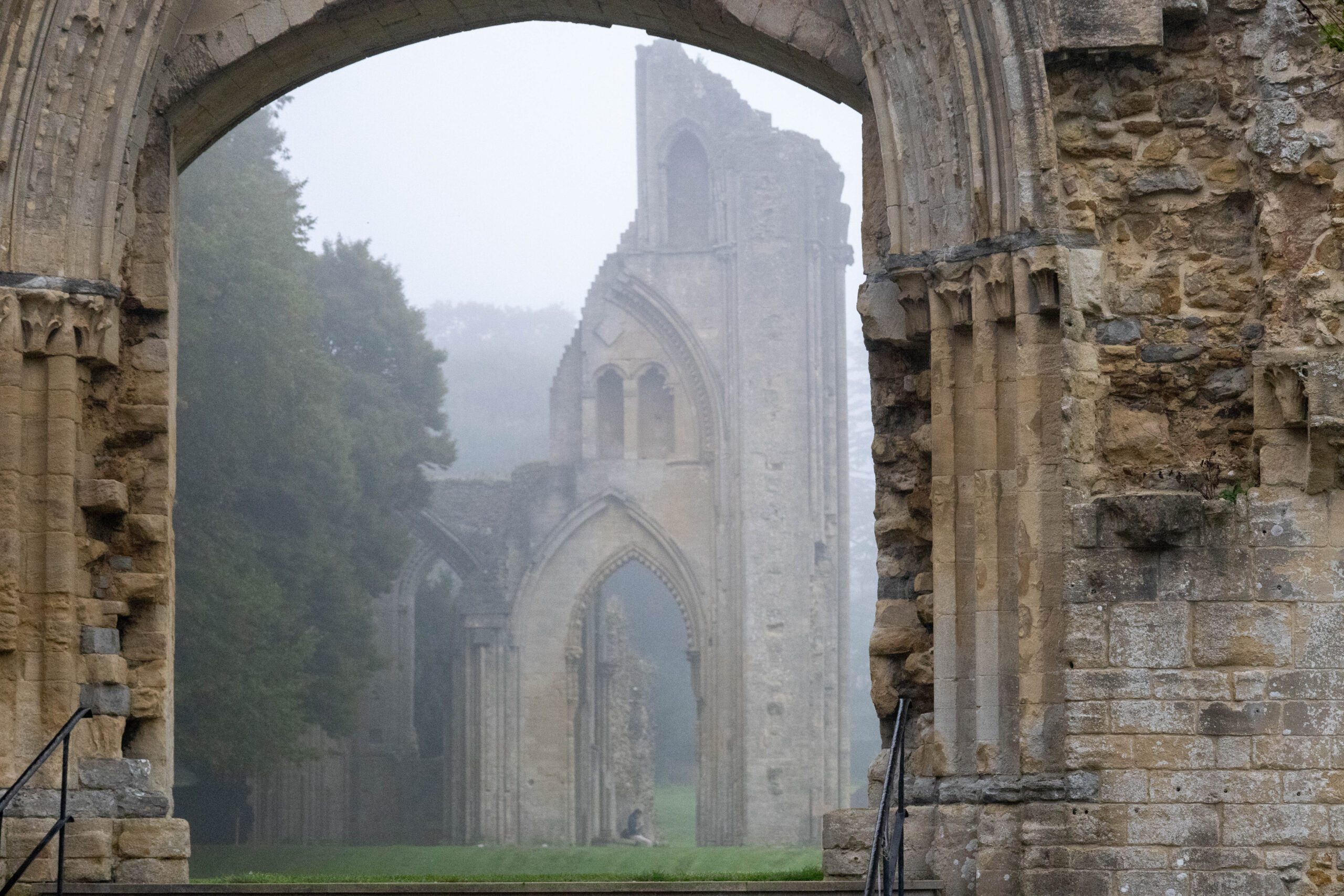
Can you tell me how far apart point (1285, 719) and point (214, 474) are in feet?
54.9

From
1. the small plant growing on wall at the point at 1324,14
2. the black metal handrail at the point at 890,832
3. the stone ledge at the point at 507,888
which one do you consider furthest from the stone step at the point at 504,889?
the small plant growing on wall at the point at 1324,14

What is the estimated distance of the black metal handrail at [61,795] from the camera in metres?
6.46

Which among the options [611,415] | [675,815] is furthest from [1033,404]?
[675,815]

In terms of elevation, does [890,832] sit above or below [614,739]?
above

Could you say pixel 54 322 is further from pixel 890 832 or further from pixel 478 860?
pixel 478 860

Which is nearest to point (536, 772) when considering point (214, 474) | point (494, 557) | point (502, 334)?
point (494, 557)

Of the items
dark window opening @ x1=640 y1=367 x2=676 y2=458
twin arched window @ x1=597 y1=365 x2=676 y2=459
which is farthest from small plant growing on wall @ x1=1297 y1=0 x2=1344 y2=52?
dark window opening @ x1=640 y1=367 x2=676 y2=458

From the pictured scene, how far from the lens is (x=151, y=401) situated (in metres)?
7.73

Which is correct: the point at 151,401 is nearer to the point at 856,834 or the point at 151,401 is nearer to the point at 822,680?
the point at 856,834

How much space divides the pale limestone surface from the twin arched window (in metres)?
22.4

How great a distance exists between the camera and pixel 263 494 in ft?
72.2

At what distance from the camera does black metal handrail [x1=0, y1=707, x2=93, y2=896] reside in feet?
21.2

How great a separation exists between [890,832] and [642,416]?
23.7 meters

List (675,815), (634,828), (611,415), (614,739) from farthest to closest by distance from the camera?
(675,815) < (611,415) < (614,739) < (634,828)
